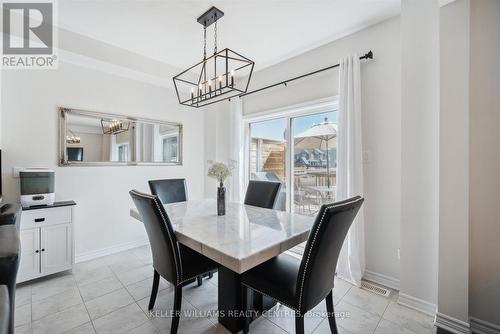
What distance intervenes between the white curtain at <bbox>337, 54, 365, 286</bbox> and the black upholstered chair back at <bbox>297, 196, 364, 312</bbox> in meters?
1.07

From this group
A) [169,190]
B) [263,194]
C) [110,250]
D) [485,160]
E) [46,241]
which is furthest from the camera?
[110,250]

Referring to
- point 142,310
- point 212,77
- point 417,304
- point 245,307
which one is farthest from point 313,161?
point 142,310

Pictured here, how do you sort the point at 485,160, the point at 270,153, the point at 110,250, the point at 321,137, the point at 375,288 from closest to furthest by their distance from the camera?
the point at 485,160
the point at 375,288
the point at 321,137
the point at 110,250
the point at 270,153

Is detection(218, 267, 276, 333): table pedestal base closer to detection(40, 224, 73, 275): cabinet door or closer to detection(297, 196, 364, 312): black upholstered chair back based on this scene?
detection(297, 196, 364, 312): black upholstered chair back

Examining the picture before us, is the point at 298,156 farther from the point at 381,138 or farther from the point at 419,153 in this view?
the point at 419,153

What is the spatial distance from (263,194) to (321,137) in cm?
110

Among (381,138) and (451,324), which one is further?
(381,138)

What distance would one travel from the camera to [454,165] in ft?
5.36

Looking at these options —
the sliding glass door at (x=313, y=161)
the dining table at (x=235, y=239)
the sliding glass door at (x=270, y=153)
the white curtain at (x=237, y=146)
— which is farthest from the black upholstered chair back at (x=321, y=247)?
the white curtain at (x=237, y=146)

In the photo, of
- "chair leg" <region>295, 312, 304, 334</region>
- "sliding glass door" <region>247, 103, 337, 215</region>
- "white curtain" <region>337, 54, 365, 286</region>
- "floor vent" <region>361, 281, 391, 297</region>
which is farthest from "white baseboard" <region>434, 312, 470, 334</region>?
"sliding glass door" <region>247, 103, 337, 215</region>

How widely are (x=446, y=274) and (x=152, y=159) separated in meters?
3.60

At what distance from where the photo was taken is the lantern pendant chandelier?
192cm

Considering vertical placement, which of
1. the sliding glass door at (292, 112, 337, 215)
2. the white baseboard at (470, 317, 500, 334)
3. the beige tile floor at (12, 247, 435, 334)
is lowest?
the beige tile floor at (12, 247, 435, 334)

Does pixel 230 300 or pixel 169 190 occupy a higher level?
pixel 169 190
